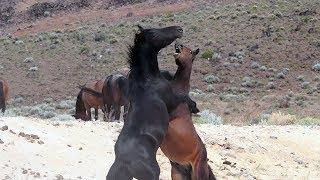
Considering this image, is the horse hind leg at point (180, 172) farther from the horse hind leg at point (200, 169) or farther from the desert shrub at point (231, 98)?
the desert shrub at point (231, 98)

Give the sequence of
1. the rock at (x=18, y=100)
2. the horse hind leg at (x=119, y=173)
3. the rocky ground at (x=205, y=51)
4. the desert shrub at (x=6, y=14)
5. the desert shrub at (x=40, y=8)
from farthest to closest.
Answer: the desert shrub at (x=6, y=14)
the desert shrub at (x=40, y=8)
the rocky ground at (x=205, y=51)
the rock at (x=18, y=100)
the horse hind leg at (x=119, y=173)

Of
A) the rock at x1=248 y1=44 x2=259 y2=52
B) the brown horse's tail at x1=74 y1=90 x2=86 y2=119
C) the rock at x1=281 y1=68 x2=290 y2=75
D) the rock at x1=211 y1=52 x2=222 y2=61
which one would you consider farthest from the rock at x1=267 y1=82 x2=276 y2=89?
the brown horse's tail at x1=74 y1=90 x2=86 y2=119

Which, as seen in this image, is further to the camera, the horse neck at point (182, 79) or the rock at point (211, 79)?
the rock at point (211, 79)

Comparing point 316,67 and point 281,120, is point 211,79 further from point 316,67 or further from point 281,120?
point 281,120

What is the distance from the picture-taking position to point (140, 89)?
5.81 meters

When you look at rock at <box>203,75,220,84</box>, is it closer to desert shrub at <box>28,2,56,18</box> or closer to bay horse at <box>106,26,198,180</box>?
desert shrub at <box>28,2,56,18</box>

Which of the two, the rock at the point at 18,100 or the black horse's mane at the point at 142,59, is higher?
the black horse's mane at the point at 142,59

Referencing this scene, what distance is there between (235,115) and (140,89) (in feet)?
69.6

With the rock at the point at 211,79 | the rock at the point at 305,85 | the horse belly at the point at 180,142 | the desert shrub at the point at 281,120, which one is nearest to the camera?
the horse belly at the point at 180,142

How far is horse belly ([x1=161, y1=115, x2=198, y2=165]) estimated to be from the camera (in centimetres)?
596

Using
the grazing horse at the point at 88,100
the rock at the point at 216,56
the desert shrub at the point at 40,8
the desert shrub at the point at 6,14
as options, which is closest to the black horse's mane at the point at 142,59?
the grazing horse at the point at 88,100

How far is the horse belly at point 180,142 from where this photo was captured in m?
5.96

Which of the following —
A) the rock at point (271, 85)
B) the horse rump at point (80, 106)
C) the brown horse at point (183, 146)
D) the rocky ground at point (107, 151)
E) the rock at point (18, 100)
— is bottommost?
the rock at point (271, 85)

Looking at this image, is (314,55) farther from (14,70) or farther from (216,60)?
(14,70)
